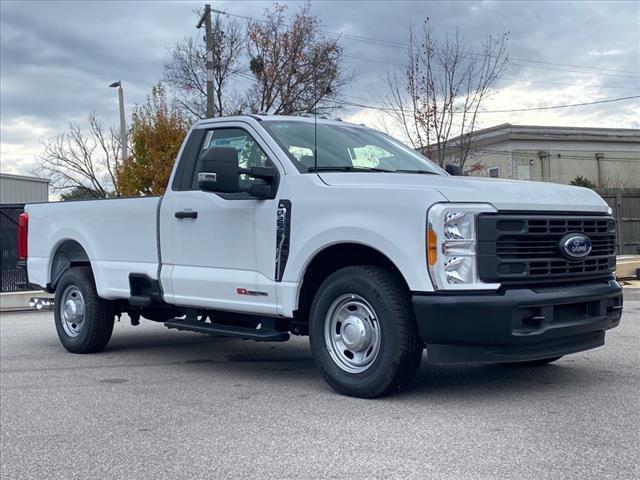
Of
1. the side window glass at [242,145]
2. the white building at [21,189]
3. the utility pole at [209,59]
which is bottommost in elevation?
the side window glass at [242,145]

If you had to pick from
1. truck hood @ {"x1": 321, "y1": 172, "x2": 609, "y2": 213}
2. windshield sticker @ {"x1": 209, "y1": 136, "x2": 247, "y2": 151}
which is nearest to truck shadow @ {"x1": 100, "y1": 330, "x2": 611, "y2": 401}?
truck hood @ {"x1": 321, "y1": 172, "x2": 609, "y2": 213}

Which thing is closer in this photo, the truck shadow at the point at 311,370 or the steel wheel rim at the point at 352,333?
the steel wheel rim at the point at 352,333

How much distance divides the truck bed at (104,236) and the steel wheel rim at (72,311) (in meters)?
0.44

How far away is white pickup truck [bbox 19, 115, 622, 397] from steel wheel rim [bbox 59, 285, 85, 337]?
82 centimetres

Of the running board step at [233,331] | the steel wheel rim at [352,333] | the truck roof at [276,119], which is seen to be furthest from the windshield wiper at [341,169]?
the running board step at [233,331]

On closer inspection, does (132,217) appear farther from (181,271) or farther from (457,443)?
(457,443)

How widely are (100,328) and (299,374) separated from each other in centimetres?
246

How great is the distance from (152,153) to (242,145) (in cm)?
2244

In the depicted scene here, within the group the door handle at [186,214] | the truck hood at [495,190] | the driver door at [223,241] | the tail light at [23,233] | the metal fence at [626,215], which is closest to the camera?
the truck hood at [495,190]

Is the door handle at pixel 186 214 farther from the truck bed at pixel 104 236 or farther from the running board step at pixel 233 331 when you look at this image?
the running board step at pixel 233 331

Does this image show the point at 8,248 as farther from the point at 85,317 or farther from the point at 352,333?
the point at 352,333

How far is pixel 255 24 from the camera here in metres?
32.6

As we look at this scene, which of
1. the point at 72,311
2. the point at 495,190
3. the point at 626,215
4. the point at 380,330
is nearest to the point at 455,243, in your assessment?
the point at 495,190

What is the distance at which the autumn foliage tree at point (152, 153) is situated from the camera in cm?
2766
